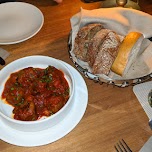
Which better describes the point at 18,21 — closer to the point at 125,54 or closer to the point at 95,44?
the point at 95,44

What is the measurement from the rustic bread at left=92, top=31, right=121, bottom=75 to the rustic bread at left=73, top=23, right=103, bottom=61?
8 centimetres

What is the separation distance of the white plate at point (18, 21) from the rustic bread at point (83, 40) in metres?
0.29

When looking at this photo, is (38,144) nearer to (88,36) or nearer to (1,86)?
(1,86)

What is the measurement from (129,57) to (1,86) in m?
0.52

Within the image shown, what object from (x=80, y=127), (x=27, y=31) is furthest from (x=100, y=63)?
(x=27, y=31)

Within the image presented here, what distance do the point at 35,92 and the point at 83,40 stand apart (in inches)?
11.6

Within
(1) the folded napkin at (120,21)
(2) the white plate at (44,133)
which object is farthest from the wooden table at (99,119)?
(1) the folded napkin at (120,21)

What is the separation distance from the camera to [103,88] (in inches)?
46.6

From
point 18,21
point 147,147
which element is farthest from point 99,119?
point 18,21

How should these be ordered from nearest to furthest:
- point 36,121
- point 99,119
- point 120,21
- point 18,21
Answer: point 36,121 < point 99,119 < point 120,21 < point 18,21

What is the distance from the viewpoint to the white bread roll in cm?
109

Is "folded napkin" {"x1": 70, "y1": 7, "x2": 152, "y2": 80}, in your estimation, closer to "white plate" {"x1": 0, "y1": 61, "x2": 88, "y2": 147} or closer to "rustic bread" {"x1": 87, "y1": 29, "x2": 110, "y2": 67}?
"rustic bread" {"x1": 87, "y1": 29, "x2": 110, "y2": 67}

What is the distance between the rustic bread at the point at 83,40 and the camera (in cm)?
117

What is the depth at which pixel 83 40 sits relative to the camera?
1.18 metres
